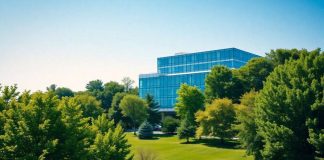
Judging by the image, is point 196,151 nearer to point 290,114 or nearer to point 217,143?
point 217,143

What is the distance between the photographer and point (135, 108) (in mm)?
81062

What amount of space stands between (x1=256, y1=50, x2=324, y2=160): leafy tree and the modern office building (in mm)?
62482

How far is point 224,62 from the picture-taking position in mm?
98750

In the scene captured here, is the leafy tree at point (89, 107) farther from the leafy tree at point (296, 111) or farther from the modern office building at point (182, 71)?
the leafy tree at point (296, 111)

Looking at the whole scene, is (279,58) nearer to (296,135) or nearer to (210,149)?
(210,149)

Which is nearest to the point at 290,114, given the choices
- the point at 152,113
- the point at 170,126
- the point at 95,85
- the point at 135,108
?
the point at 170,126

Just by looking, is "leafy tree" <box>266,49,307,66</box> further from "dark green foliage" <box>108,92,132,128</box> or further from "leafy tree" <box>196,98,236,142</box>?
"dark green foliage" <box>108,92,132,128</box>

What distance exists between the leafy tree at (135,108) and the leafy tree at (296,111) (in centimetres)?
4919

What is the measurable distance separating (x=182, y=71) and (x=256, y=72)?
50.8m

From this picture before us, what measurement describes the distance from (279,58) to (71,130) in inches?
1579

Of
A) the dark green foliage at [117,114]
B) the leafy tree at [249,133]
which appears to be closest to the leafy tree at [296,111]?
the leafy tree at [249,133]

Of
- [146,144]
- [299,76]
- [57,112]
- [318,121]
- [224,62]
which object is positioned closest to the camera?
[57,112]

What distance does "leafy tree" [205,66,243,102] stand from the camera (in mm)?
62562

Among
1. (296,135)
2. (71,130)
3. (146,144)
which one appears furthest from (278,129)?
(146,144)
